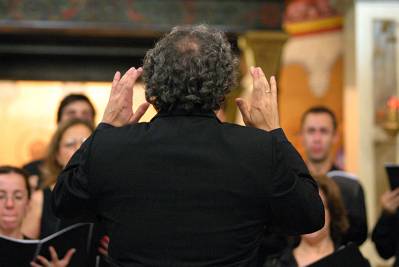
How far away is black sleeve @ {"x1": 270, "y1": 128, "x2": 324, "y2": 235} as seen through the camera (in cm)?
233

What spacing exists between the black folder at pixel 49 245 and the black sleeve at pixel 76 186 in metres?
0.72

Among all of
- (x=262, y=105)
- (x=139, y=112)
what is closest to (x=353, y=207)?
(x=262, y=105)

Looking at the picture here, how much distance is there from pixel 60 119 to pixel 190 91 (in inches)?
107

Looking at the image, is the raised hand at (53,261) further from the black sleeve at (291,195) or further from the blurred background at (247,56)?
the blurred background at (247,56)

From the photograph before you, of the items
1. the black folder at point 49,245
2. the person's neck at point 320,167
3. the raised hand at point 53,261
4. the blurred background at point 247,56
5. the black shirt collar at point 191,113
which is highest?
the blurred background at point 247,56

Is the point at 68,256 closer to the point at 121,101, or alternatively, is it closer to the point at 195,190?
the point at 121,101

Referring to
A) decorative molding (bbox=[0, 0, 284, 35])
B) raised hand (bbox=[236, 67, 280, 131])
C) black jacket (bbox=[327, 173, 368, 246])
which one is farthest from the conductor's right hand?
decorative molding (bbox=[0, 0, 284, 35])

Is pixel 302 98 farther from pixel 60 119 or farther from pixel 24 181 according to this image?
pixel 24 181

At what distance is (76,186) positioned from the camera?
241 cm

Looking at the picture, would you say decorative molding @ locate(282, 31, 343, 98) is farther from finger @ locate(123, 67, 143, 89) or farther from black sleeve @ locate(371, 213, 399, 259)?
finger @ locate(123, 67, 143, 89)

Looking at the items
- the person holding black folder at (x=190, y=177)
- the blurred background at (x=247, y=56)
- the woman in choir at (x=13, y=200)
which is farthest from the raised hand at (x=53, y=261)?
the blurred background at (x=247, y=56)

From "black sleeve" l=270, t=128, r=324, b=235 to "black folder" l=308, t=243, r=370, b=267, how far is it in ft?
2.99

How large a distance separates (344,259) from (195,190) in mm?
1189

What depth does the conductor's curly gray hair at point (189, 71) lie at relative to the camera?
237 centimetres
